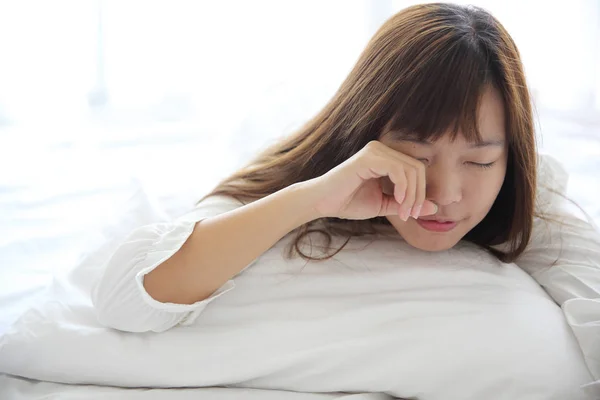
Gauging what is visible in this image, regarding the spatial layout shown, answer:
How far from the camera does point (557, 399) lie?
3.04 feet

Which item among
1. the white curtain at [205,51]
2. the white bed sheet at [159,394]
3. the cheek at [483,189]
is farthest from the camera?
the white curtain at [205,51]

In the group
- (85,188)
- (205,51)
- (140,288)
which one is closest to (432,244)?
(140,288)

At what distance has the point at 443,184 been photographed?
3.35 ft

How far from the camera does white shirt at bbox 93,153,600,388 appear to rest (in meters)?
1.00

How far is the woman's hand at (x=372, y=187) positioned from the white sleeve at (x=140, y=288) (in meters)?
0.18

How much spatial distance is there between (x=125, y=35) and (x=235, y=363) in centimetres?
203

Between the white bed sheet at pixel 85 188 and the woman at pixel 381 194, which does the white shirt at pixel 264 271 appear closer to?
the woman at pixel 381 194

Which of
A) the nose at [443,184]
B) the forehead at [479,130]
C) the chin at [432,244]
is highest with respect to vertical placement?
the forehead at [479,130]

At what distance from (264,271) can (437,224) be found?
0.83ft

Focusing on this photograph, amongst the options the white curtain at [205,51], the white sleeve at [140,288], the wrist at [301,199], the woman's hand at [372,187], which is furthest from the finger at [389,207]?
the white curtain at [205,51]

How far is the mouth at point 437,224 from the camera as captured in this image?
1.09 meters

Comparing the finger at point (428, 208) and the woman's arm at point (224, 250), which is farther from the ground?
the finger at point (428, 208)

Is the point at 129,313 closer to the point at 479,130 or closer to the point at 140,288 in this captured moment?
the point at 140,288

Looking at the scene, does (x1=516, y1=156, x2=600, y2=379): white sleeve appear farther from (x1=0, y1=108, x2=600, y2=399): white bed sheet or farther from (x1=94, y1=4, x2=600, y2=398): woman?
(x1=0, y1=108, x2=600, y2=399): white bed sheet
